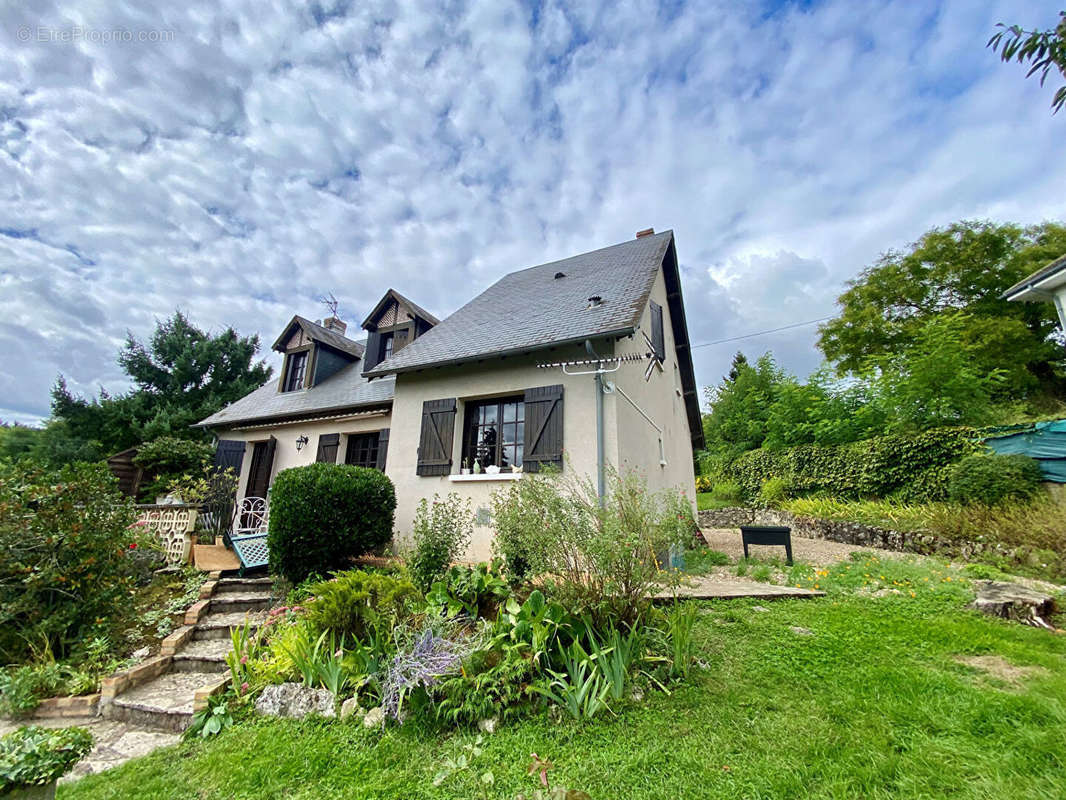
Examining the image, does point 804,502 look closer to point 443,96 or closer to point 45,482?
point 443,96

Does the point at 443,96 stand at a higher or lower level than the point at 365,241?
higher

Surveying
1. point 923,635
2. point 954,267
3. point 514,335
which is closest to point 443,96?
point 514,335

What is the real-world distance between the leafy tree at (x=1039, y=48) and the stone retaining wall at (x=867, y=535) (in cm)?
751

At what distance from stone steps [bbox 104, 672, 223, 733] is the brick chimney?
1277cm

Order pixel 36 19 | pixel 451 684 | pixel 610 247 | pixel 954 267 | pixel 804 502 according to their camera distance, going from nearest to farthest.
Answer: pixel 451 684
pixel 36 19
pixel 804 502
pixel 610 247
pixel 954 267

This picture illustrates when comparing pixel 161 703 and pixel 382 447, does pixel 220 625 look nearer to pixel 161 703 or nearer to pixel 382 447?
pixel 161 703

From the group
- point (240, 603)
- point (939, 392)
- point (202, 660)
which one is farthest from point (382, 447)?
point (939, 392)

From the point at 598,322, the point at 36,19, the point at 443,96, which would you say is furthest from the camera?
the point at 443,96

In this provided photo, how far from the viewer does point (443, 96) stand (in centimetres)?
723

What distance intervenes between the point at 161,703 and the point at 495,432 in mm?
5111

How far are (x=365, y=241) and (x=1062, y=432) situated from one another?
1350 cm

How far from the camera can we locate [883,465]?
9.75 meters

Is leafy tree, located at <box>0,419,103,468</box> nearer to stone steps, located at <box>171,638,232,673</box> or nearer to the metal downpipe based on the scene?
stone steps, located at <box>171,638,232,673</box>

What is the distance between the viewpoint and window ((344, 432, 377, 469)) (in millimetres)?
9406
